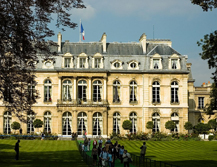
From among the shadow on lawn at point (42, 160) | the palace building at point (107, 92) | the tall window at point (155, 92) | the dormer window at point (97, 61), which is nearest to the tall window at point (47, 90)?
the palace building at point (107, 92)

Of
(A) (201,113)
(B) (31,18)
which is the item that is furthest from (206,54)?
(A) (201,113)

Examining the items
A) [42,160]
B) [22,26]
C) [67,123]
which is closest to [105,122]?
[67,123]

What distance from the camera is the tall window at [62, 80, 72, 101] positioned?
213 feet

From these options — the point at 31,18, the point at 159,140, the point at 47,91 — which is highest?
the point at 31,18

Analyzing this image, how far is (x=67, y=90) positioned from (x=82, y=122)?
4878mm

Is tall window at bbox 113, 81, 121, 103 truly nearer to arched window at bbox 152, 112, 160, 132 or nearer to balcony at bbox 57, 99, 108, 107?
balcony at bbox 57, 99, 108, 107

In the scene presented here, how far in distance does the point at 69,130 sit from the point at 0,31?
3933 centimetres

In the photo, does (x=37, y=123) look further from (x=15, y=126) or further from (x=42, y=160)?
(x=42, y=160)

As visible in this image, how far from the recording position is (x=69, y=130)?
64750mm

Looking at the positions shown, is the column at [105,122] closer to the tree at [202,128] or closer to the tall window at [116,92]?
the tall window at [116,92]

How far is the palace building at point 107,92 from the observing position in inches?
2544

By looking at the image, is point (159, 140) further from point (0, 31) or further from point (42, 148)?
point (0, 31)

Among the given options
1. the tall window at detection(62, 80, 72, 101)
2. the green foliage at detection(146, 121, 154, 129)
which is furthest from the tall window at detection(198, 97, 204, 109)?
the tall window at detection(62, 80, 72, 101)

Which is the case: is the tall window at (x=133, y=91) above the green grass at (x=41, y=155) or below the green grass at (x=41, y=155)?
above
